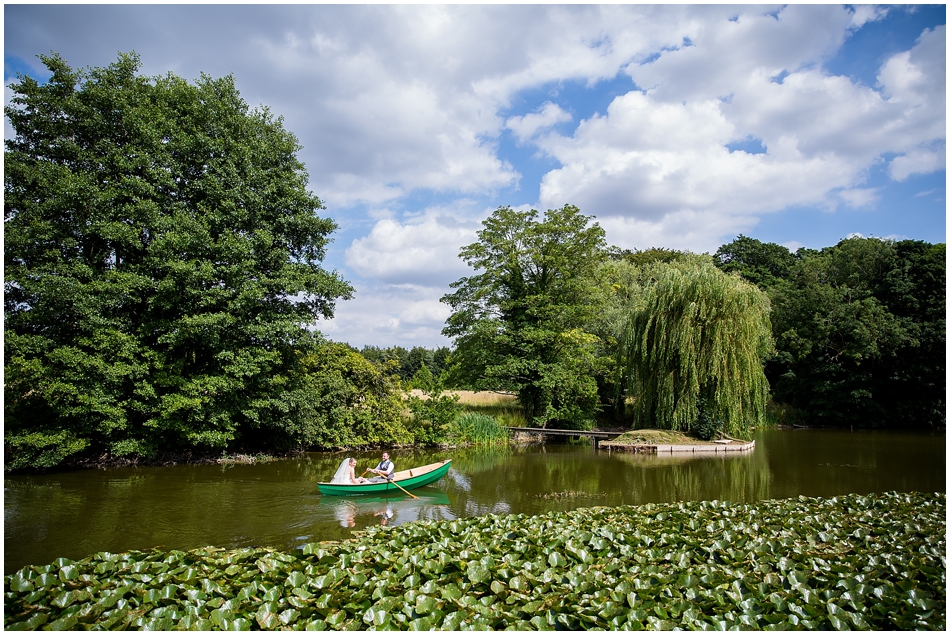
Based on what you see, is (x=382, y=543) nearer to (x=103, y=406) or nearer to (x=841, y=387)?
(x=103, y=406)

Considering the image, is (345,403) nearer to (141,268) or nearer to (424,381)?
(424,381)

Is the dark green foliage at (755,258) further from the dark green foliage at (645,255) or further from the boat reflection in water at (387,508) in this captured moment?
the boat reflection in water at (387,508)

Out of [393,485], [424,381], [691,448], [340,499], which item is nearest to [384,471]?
[393,485]

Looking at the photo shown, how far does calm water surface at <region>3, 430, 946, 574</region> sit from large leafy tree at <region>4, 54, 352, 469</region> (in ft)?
5.19

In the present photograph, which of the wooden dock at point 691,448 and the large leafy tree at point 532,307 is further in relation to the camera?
the large leafy tree at point 532,307

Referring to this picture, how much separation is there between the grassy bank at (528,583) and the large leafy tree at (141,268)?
913 centimetres

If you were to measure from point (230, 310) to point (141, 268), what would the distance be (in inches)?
101

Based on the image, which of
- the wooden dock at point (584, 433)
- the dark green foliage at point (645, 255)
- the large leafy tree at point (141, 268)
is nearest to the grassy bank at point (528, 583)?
the large leafy tree at point (141, 268)

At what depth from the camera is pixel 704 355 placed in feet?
61.1

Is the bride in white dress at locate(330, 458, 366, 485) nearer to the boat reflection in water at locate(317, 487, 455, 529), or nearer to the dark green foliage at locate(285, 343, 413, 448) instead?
the boat reflection in water at locate(317, 487, 455, 529)

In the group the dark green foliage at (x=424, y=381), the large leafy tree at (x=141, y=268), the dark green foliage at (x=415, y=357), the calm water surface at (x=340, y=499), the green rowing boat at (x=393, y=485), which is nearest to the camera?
the calm water surface at (x=340, y=499)

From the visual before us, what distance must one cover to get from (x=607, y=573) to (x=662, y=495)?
6.67m

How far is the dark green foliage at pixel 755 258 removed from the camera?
46188mm

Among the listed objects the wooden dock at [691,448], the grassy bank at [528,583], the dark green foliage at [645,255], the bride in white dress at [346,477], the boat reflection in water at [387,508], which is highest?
the dark green foliage at [645,255]
